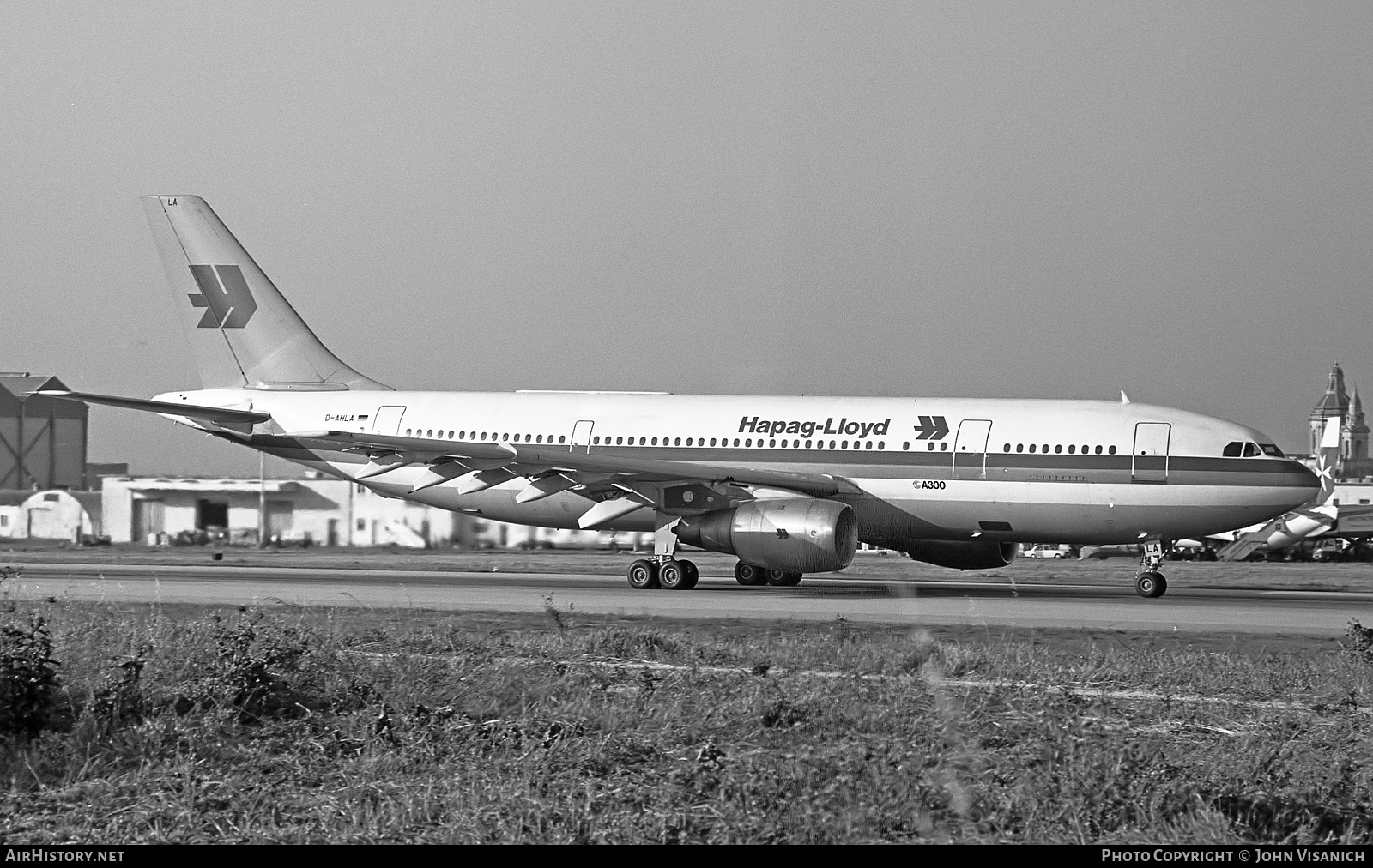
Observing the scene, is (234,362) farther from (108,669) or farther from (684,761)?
(684,761)

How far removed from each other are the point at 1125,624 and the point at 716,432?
36.4ft

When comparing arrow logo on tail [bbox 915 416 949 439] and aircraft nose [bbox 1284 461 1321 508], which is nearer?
aircraft nose [bbox 1284 461 1321 508]

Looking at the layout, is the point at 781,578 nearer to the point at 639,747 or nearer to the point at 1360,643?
the point at 1360,643

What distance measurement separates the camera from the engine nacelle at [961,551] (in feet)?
95.7

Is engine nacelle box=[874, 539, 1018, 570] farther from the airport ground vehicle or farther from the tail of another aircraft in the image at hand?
the airport ground vehicle

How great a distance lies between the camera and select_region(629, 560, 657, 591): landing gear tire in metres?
27.8

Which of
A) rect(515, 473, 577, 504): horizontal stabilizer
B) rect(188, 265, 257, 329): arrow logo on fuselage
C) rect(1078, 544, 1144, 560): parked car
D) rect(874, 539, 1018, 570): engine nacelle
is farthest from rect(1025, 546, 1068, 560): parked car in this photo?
rect(188, 265, 257, 329): arrow logo on fuselage

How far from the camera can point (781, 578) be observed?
30.0 metres

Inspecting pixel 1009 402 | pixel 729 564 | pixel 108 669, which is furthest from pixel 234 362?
pixel 108 669

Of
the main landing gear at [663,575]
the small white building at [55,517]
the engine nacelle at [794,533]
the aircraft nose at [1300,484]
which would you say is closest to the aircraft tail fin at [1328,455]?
the aircraft nose at [1300,484]

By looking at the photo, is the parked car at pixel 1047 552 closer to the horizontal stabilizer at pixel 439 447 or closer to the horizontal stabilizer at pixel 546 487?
the horizontal stabilizer at pixel 546 487

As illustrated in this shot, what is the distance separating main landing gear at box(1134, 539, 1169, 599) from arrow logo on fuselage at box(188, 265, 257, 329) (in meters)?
20.1

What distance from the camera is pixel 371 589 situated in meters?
26.7

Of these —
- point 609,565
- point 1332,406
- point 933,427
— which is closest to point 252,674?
point 933,427
